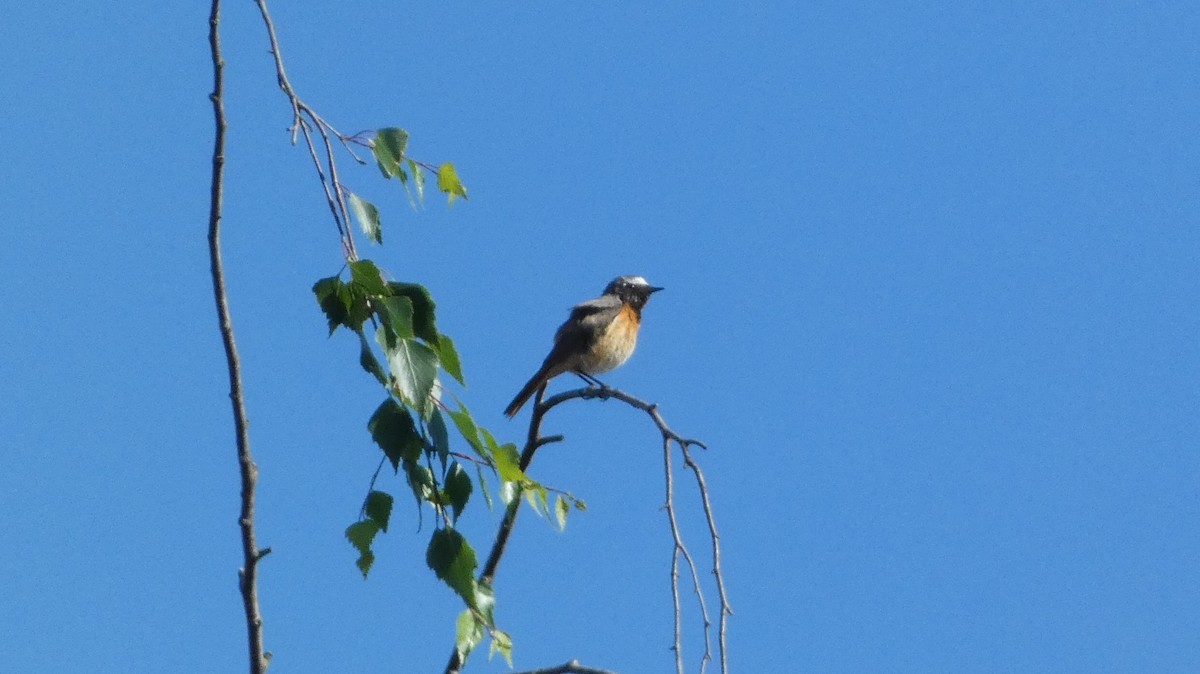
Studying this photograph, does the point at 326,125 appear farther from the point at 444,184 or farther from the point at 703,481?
the point at 703,481

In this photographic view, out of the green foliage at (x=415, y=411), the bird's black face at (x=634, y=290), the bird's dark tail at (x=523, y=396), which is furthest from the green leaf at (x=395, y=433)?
the bird's black face at (x=634, y=290)

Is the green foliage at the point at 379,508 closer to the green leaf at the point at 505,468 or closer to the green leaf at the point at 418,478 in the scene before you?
the green leaf at the point at 418,478

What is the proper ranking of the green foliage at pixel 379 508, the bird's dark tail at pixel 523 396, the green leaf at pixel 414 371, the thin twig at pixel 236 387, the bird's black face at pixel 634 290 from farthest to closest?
the bird's black face at pixel 634 290
the bird's dark tail at pixel 523 396
the green foliage at pixel 379 508
the green leaf at pixel 414 371
the thin twig at pixel 236 387

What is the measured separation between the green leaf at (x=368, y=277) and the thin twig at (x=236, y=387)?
0.46 metres

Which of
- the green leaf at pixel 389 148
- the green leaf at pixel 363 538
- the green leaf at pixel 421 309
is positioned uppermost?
the green leaf at pixel 389 148

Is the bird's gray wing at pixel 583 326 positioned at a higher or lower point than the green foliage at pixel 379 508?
higher

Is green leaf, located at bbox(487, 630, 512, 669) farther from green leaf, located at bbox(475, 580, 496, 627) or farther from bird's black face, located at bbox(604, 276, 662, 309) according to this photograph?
bird's black face, located at bbox(604, 276, 662, 309)

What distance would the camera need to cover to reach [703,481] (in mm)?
3225

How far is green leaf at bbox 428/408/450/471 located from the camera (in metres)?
2.88

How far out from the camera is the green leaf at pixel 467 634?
2.94 m

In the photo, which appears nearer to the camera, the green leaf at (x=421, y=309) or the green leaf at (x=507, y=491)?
the green leaf at (x=421, y=309)

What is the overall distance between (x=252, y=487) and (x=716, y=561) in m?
1.05

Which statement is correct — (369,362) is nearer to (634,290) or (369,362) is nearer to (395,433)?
(395,433)

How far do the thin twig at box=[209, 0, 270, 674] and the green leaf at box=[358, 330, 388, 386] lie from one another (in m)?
0.46
